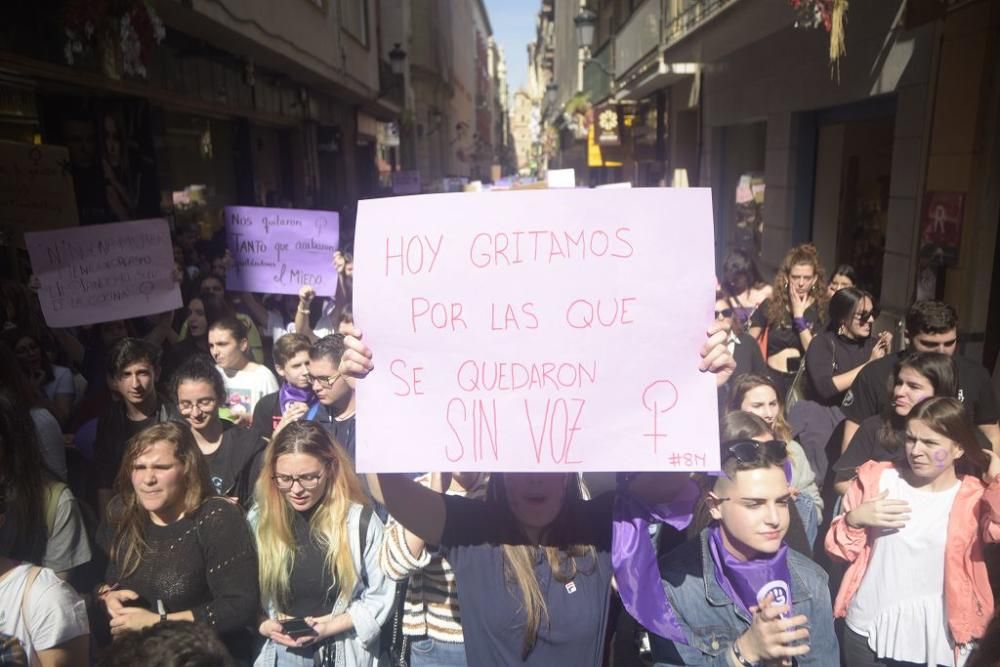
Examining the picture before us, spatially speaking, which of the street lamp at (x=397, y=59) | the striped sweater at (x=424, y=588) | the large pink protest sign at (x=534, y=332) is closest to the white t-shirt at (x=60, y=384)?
the striped sweater at (x=424, y=588)

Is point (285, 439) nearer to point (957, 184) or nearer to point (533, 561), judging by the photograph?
point (533, 561)

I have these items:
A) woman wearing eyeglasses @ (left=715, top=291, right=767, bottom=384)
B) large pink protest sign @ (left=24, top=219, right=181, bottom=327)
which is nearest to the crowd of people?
woman wearing eyeglasses @ (left=715, top=291, right=767, bottom=384)

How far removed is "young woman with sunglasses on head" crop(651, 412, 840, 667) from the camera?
211 cm

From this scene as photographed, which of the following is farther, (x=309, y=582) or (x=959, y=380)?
(x=959, y=380)

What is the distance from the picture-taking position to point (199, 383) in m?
3.38

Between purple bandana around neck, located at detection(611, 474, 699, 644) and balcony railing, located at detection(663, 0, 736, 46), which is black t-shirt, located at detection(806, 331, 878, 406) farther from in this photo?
balcony railing, located at detection(663, 0, 736, 46)

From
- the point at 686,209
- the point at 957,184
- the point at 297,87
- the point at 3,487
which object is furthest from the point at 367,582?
the point at 297,87

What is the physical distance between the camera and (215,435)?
11.1 ft

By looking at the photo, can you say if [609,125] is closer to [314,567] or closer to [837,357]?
[837,357]

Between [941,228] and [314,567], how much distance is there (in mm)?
5237

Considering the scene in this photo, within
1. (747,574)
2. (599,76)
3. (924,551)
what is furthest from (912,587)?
(599,76)

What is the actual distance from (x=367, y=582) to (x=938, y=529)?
1.91m

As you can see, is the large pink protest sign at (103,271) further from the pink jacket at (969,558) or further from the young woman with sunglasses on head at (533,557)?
the pink jacket at (969,558)

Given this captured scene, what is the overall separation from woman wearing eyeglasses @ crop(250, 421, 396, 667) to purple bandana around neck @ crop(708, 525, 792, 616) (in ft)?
3.55
